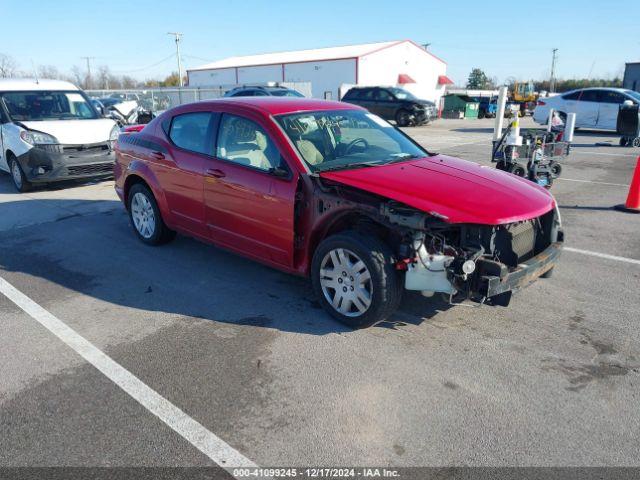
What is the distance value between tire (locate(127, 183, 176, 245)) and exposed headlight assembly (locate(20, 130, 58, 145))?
3995 millimetres

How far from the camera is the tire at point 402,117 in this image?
2427 centimetres

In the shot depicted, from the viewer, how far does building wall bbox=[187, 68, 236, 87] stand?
5261 cm

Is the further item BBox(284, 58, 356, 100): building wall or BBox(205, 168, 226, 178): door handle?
BBox(284, 58, 356, 100): building wall

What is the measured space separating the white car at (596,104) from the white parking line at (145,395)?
18436mm

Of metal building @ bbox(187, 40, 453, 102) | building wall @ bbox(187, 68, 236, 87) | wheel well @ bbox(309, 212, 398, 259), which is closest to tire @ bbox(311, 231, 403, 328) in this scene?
wheel well @ bbox(309, 212, 398, 259)

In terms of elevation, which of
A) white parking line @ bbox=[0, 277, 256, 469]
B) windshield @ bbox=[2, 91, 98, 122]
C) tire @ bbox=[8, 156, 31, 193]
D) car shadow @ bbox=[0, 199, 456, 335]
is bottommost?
white parking line @ bbox=[0, 277, 256, 469]

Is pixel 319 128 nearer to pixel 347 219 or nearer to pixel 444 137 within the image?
pixel 347 219

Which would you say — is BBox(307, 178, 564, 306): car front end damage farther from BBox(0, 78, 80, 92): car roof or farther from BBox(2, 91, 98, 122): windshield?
BBox(0, 78, 80, 92): car roof

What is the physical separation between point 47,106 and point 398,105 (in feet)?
56.9

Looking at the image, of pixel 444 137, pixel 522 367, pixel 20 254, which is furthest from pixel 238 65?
pixel 522 367

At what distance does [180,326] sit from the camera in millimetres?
4117

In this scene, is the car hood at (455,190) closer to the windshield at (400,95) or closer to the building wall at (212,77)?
the windshield at (400,95)

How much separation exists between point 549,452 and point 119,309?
349cm

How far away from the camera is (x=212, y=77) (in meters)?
55.8
